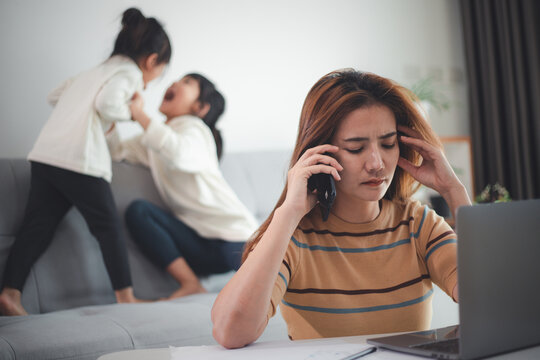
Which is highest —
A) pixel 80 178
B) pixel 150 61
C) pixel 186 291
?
pixel 150 61

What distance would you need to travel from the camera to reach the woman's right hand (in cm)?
97

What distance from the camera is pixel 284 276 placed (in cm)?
97

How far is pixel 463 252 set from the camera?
61 cm

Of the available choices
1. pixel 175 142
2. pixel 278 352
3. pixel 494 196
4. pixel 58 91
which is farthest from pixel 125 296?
pixel 494 196

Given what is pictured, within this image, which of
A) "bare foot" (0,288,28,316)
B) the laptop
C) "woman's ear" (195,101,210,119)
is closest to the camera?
the laptop

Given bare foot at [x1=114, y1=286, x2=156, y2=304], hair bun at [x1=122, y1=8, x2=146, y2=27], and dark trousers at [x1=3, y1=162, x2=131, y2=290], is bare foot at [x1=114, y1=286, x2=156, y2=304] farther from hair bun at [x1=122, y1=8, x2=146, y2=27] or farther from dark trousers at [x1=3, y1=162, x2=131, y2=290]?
hair bun at [x1=122, y1=8, x2=146, y2=27]

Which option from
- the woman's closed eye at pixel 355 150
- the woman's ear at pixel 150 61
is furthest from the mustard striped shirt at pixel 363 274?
the woman's ear at pixel 150 61

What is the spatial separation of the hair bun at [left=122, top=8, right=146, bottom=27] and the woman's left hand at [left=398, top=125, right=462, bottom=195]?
140cm

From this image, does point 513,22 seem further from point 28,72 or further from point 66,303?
point 66,303

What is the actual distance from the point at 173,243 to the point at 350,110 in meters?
1.30

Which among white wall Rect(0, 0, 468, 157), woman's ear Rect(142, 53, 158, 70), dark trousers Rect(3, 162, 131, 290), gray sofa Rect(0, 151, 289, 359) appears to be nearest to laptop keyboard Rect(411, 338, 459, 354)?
gray sofa Rect(0, 151, 289, 359)

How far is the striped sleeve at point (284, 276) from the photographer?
3.07ft

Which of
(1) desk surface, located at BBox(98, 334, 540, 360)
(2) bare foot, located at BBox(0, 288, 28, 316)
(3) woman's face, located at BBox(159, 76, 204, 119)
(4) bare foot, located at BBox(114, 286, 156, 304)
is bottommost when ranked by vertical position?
(4) bare foot, located at BBox(114, 286, 156, 304)

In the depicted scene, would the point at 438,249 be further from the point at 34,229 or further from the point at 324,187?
the point at 34,229
